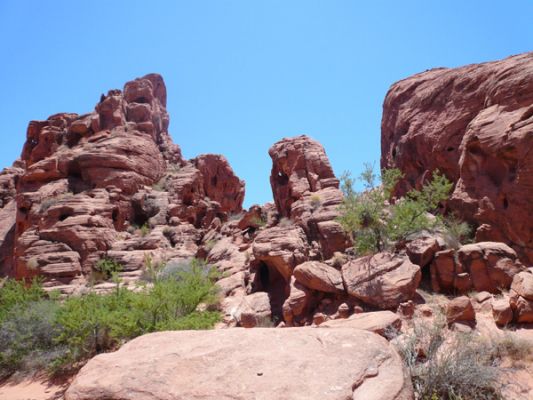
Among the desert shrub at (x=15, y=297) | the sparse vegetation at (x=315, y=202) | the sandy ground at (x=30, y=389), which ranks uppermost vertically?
the sparse vegetation at (x=315, y=202)

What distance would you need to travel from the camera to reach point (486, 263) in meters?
10.6

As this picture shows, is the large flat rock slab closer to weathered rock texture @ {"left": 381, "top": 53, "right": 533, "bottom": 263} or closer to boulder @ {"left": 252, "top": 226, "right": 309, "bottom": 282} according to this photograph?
boulder @ {"left": 252, "top": 226, "right": 309, "bottom": 282}

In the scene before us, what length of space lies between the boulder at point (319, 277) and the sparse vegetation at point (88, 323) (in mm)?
3125

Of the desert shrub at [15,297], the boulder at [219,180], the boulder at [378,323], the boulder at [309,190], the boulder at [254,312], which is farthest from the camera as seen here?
the boulder at [219,180]

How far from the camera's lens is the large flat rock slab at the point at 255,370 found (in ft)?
12.2

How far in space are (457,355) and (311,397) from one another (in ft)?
11.1

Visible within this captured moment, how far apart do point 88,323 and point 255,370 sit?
8167mm

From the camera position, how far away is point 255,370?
407cm

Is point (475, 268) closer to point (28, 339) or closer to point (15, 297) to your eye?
point (28, 339)

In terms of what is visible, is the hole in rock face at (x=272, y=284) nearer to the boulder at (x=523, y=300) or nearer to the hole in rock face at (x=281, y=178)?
the boulder at (x=523, y=300)

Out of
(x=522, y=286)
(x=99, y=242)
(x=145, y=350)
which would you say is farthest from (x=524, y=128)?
(x=99, y=242)

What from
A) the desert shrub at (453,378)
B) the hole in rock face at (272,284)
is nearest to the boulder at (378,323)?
the desert shrub at (453,378)

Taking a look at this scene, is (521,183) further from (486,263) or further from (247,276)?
(247,276)

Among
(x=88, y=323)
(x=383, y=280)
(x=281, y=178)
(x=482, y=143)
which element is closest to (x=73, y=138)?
(x=281, y=178)
